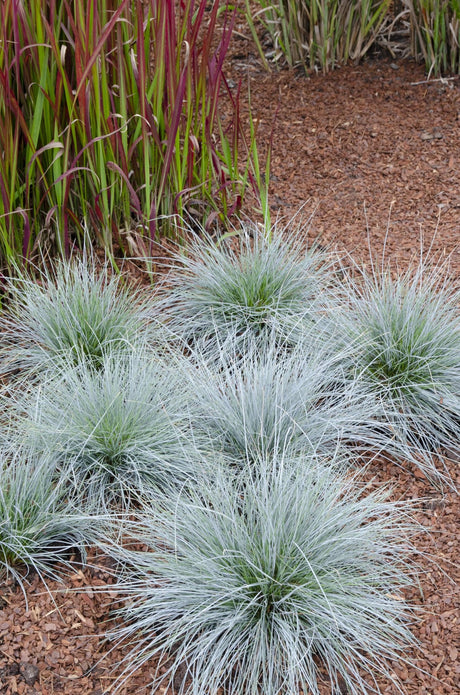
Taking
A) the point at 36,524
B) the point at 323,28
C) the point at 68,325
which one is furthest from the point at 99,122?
the point at 323,28

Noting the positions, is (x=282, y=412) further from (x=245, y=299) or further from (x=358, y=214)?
(x=358, y=214)

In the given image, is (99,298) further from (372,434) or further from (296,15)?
(296,15)

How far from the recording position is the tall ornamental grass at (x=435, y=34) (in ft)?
14.5

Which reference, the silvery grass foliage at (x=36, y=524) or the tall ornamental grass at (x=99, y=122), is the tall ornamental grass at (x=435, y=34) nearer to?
the tall ornamental grass at (x=99, y=122)

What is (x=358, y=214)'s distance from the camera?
153 inches

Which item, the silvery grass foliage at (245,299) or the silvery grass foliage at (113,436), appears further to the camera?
the silvery grass foliage at (245,299)

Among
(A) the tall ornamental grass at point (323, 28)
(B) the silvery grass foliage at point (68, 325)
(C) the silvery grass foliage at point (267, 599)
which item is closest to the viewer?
(C) the silvery grass foliage at point (267, 599)

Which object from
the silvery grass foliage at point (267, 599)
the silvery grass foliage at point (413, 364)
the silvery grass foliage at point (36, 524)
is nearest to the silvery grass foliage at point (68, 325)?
the silvery grass foliage at point (36, 524)

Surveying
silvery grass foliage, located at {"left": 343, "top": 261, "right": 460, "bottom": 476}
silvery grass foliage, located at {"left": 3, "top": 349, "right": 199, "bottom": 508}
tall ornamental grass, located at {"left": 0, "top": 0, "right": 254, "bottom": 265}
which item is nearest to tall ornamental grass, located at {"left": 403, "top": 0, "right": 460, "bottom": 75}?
tall ornamental grass, located at {"left": 0, "top": 0, "right": 254, "bottom": 265}

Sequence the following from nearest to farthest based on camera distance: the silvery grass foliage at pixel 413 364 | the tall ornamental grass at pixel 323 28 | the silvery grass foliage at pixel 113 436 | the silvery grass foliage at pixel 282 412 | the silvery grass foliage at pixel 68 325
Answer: the silvery grass foliage at pixel 113 436, the silvery grass foliage at pixel 282 412, the silvery grass foliage at pixel 413 364, the silvery grass foliage at pixel 68 325, the tall ornamental grass at pixel 323 28

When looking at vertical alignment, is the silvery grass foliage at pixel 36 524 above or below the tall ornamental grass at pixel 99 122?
below

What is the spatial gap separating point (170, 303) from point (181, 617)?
1.46m

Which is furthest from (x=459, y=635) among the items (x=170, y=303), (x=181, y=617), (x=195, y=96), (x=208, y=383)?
(x=195, y=96)

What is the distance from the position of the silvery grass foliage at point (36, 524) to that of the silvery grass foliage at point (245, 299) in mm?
903
